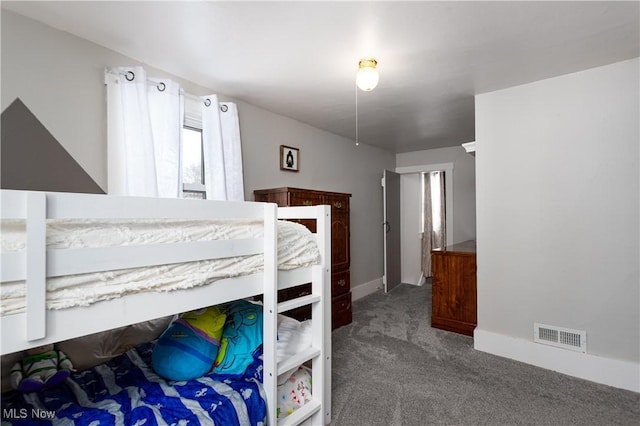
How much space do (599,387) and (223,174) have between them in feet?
10.3

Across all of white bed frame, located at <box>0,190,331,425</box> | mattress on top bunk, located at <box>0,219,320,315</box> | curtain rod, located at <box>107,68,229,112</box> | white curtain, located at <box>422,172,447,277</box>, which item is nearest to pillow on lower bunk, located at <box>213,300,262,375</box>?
white bed frame, located at <box>0,190,331,425</box>

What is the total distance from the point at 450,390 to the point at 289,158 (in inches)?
98.2

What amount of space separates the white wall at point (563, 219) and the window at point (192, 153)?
8.00ft

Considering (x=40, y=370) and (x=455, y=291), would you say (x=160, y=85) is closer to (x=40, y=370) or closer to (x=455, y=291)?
(x=40, y=370)

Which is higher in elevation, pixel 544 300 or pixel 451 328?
pixel 544 300

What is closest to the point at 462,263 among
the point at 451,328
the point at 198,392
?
the point at 451,328

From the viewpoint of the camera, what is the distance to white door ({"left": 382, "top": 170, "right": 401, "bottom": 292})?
176 inches

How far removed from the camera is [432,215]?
215 inches

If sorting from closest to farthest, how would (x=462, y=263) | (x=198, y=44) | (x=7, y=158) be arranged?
(x=7, y=158), (x=198, y=44), (x=462, y=263)

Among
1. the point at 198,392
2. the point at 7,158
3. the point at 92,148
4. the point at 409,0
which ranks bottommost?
the point at 198,392

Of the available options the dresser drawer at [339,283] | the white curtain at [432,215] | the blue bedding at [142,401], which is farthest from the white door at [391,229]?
the blue bedding at [142,401]

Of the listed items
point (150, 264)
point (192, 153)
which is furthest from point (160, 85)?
point (150, 264)

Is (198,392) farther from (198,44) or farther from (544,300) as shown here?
(544,300)

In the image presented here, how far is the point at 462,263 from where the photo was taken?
9.52 feet
